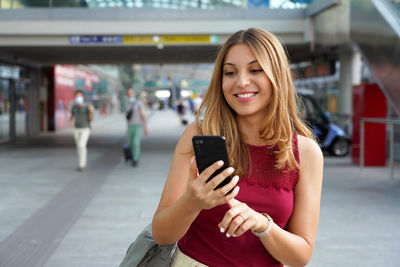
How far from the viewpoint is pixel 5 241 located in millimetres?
4793

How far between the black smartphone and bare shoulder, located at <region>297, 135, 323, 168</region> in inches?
18.5

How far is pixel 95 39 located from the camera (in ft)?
42.8

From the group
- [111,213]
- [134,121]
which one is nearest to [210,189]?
[111,213]

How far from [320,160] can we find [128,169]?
8781 millimetres

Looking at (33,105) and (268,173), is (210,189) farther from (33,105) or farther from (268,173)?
(33,105)

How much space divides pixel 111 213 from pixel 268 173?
479 centimetres

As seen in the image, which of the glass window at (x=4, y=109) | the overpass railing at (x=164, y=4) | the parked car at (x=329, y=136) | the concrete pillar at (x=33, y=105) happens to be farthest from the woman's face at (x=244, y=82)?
the concrete pillar at (x=33, y=105)

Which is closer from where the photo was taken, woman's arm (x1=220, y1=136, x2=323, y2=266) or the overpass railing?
woman's arm (x1=220, y1=136, x2=323, y2=266)

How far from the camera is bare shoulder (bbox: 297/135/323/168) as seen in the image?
1.55m

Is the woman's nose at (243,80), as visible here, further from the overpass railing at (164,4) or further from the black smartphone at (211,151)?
the overpass railing at (164,4)

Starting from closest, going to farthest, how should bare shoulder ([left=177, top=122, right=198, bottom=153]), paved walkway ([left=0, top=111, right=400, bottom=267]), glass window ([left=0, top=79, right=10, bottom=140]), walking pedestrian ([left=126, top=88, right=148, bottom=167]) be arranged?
bare shoulder ([left=177, top=122, right=198, bottom=153]) < paved walkway ([left=0, top=111, right=400, bottom=267]) < walking pedestrian ([left=126, top=88, right=148, bottom=167]) < glass window ([left=0, top=79, right=10, bottom=140])

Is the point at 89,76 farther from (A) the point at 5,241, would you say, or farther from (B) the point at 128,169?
(A) the point at 5,241

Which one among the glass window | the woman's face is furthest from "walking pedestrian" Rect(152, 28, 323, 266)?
the glass window

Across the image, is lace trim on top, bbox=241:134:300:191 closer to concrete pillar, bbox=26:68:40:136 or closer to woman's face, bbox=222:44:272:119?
woman's face, bbox=222:44:272:119
